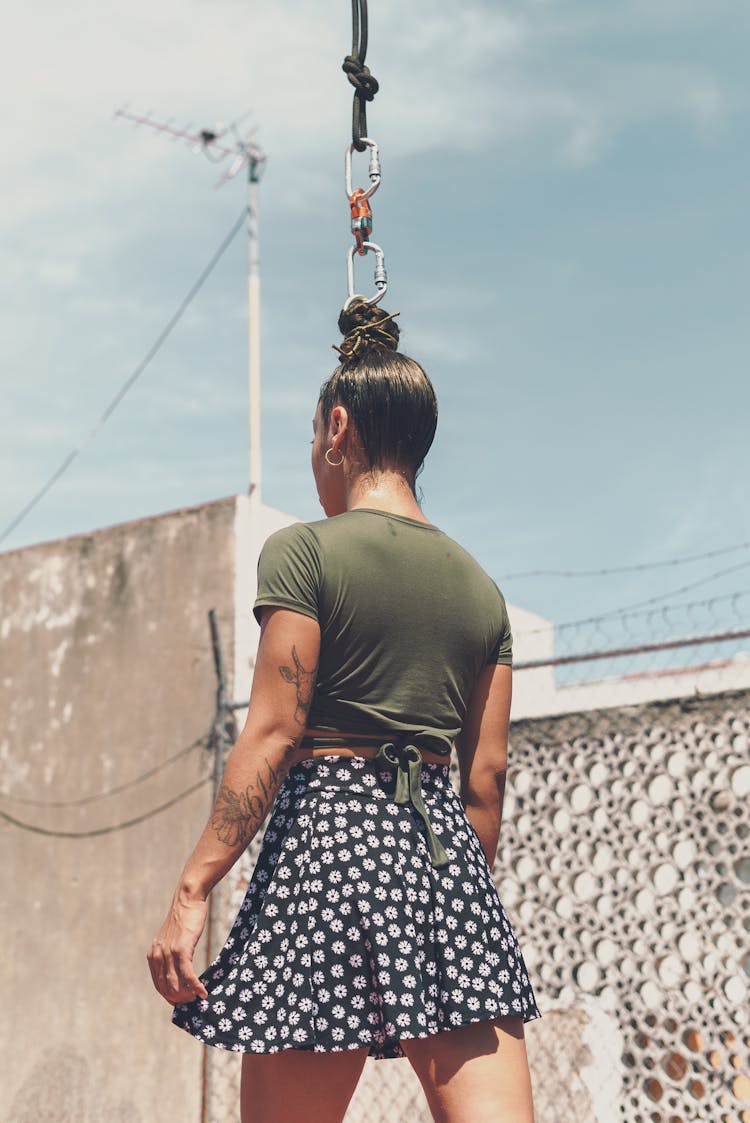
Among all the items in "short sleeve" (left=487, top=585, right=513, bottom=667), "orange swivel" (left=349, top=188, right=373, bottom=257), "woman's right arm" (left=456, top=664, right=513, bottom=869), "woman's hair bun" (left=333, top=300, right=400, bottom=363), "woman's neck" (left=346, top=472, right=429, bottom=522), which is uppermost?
"orange swivel" (left=349, top=188, right=373, bottom=257)

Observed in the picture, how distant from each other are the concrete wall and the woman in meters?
5.07

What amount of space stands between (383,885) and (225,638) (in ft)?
18.1

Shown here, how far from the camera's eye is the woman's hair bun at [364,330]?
2217 mm

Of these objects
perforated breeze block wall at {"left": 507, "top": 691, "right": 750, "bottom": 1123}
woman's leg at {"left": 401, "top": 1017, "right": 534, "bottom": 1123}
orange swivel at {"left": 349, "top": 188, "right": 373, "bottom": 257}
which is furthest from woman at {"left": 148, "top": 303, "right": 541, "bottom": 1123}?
perforated breeze block wall at {"left": 507, "top": 691, "right": 750, "bottom": 1123}

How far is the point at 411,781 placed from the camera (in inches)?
77.4

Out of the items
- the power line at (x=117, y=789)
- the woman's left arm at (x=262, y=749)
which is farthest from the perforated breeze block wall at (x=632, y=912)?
the woman's left arm at (x=262, y=749)

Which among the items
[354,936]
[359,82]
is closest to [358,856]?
[354,936]

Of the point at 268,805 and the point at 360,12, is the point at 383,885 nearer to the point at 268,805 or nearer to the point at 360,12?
the point at 268,805

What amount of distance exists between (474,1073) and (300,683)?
573mm

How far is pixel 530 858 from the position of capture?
247 inches

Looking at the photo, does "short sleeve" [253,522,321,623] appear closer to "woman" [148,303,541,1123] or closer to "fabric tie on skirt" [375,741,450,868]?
"woman" [148,303,541,1123]

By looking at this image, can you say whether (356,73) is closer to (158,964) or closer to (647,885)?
(158,964)

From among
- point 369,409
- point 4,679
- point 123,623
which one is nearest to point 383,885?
point 369,409

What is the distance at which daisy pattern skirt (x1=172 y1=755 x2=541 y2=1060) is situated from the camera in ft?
5.99
